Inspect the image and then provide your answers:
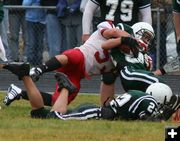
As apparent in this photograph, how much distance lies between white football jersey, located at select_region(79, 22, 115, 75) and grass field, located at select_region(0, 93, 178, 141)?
1212 mm

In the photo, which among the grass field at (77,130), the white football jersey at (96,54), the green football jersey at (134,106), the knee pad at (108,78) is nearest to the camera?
the grass field at (77,130)

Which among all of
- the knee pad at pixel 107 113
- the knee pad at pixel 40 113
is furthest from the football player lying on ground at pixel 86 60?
the knee pad at pixel 107 113

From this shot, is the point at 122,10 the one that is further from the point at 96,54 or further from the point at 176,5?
the point at 176,5

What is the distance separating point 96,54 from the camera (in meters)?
10.8

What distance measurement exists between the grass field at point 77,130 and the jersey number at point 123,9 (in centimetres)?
231

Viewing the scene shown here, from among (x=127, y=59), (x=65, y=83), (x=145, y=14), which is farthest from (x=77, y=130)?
(x=145, y=14)

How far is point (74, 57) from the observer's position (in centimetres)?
1061

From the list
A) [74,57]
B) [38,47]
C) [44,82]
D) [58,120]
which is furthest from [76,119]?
[38,47]

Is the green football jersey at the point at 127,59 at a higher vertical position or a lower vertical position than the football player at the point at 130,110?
higher

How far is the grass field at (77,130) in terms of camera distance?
8.17m

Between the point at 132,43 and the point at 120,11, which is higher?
the point at 120,11

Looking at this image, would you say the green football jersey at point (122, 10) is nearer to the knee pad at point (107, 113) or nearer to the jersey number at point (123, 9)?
the jersey number at point (123, 9)

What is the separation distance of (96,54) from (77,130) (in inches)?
89.8

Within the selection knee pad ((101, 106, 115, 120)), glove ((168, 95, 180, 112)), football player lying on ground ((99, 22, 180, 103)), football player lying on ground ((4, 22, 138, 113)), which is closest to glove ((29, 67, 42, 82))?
football player lying on ground ((4, 22, 138, 113))
